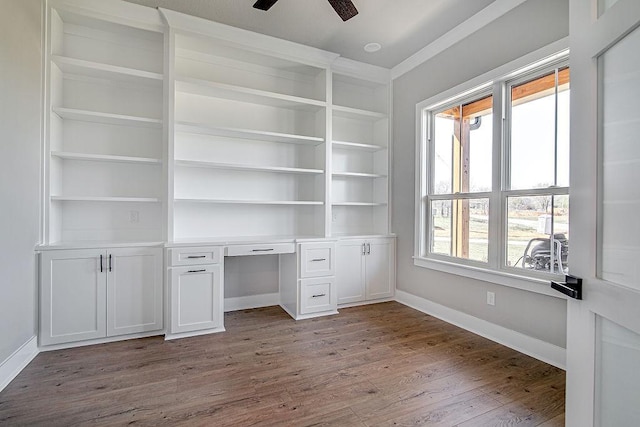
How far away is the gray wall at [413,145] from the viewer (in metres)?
2.38

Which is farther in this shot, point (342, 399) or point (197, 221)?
point (197, 221)

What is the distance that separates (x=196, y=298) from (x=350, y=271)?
1722mm

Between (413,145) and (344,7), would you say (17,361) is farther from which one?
(413,145)

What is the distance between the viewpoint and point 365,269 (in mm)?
3830

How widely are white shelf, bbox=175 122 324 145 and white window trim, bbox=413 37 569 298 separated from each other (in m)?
1.20

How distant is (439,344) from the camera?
8.88 feet

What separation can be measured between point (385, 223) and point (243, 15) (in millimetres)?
2785

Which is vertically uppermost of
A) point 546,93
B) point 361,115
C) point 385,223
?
point 361,115

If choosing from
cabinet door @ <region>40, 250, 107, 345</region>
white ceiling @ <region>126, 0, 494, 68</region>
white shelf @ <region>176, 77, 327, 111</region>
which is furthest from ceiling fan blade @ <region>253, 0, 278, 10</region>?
cabinet door @ <region>40, 250, 107, 345</region>

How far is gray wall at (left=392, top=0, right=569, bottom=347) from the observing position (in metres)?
2.38

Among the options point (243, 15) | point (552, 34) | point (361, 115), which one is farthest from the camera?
point (361, 115)

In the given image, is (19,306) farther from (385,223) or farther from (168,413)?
(385,223)

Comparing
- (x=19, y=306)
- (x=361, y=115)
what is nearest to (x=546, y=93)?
(x=361, y=115)

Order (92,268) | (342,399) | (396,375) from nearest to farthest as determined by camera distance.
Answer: (342,399) → (396,375) → (92,268)
